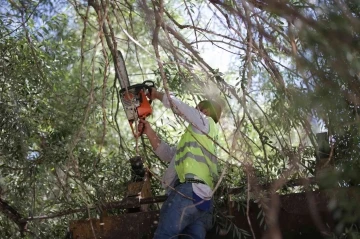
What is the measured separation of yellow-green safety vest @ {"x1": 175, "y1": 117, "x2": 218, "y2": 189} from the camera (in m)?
5.59

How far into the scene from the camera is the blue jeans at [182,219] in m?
5.40

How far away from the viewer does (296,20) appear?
353 centimetres

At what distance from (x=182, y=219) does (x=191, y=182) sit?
0.28 metres

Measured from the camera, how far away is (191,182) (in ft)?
18.3

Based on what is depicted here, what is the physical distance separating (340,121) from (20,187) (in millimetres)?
3156

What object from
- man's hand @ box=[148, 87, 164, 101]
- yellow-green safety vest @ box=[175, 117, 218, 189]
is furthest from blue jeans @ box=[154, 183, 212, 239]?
man's hand @ box=[148, 87, 164, 101]

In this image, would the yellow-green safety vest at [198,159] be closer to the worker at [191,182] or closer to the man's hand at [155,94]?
the worker at [191,182]

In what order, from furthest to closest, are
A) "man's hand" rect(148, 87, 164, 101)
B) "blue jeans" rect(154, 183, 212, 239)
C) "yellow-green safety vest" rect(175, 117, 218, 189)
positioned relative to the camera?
"man's hand" rect(148, 87, 164, 101) < "yellow-green safety vest" rect(175, 117, 218, 189) < "blue jeans" rect(154, 183, 212, 239)

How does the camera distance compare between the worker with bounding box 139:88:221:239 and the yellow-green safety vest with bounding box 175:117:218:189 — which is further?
the yellow-green safety vest with bounding box 175:117:218:189

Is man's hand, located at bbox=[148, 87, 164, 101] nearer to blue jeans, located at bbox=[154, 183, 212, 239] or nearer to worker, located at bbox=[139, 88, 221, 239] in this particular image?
worker, located at bbox=[139, 88, 221, 239]

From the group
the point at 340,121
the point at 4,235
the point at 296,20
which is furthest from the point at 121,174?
the point at 296,20

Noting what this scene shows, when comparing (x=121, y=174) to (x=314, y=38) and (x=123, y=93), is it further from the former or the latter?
(x=314, y=38)

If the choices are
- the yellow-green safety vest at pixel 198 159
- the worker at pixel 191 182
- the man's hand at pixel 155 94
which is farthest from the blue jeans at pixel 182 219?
the man's hand at pixel 155 94

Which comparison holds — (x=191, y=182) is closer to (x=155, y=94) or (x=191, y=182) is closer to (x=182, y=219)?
(x=182, y=219)
